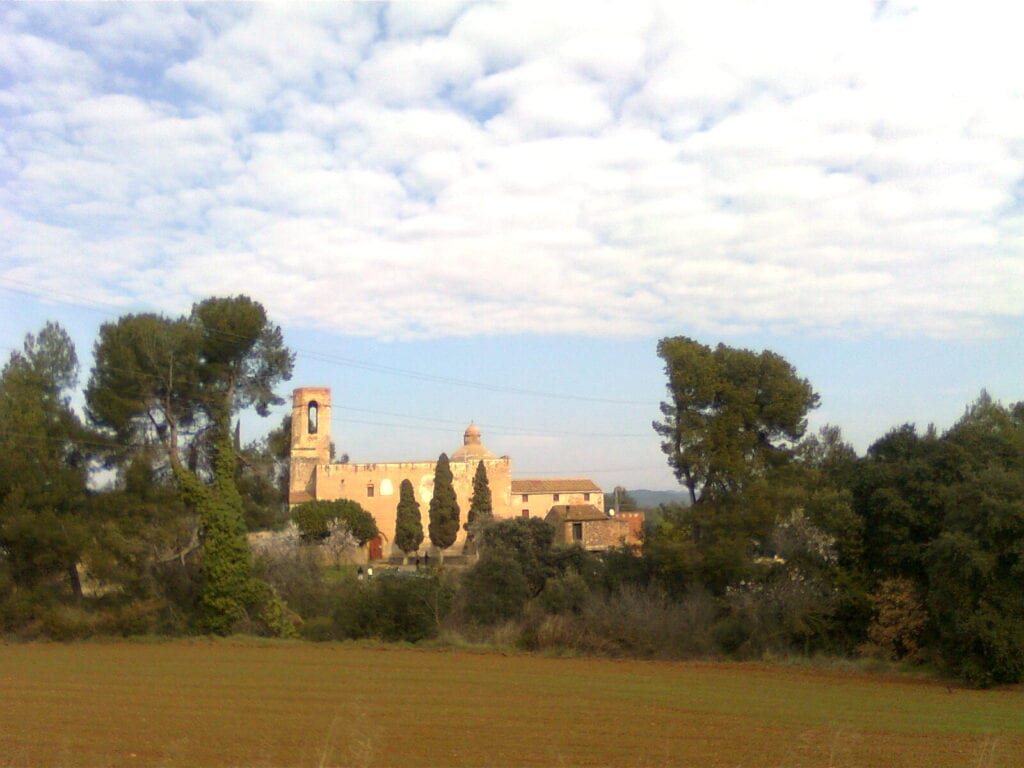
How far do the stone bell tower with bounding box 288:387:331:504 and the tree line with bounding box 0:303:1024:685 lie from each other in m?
31.7

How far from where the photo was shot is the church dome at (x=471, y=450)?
232 ft

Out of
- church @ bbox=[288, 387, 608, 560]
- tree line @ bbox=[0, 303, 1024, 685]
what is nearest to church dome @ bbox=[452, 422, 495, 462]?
church @ bbox=[288, 387, 608, 560]

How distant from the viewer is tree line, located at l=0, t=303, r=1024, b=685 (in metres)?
25.5

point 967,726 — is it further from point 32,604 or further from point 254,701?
point 32,604

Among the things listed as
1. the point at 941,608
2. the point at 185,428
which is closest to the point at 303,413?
the point at 185,428

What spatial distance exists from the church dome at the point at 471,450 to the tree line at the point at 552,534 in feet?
108

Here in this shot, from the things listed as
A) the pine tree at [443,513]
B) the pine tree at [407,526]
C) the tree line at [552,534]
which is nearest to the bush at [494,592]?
the tree line at [552,534]

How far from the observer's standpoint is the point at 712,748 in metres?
13.5

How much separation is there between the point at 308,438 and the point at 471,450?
38.4ft

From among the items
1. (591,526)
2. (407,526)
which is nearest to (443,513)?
(407,526)

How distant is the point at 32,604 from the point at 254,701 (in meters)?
17.5

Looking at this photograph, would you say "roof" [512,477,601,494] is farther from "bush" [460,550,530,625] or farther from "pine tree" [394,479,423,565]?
"bush" [460,550,530,625]

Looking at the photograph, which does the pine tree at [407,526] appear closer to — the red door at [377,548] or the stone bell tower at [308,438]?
the red door at [377,548]

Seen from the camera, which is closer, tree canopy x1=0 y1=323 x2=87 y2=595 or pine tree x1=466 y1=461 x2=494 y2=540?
tree canopy x1=0 y1=323 x2=87 y2=595
